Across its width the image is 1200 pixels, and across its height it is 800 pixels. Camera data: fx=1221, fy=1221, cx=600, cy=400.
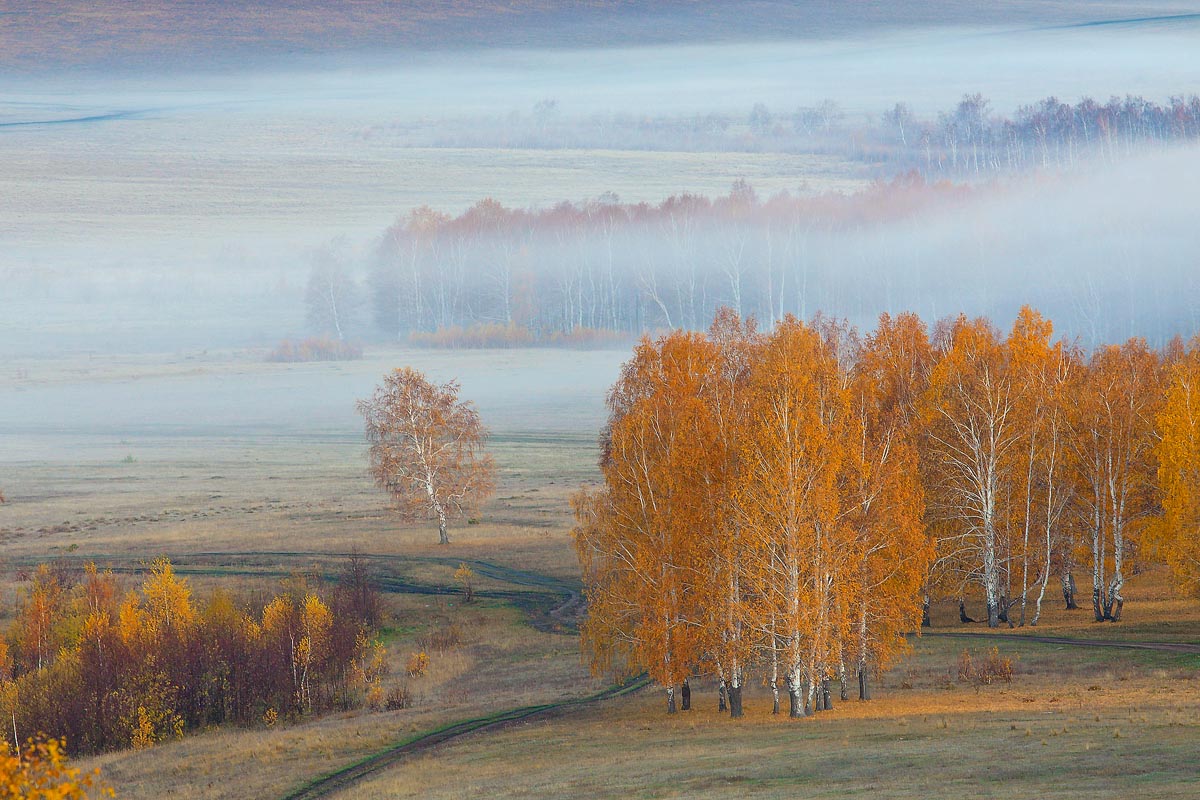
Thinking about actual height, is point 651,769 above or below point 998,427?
below

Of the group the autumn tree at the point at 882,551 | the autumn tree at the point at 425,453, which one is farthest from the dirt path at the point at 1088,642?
the autumn tree at the point at 425,453

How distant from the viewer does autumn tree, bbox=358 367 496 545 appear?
92625 millimetres

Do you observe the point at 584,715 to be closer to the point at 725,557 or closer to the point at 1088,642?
the point at 725,557

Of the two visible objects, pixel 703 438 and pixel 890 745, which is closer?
pixel 890 745

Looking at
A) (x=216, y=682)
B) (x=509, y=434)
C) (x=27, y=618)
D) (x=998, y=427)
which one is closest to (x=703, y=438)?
(x=998, y=427)

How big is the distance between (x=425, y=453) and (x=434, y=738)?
49.9 m

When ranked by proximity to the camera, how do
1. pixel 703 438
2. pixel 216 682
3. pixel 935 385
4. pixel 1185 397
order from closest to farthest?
pixel 703 438 < pixel 1185 397 < pixel 216 682 < pixel 935 385

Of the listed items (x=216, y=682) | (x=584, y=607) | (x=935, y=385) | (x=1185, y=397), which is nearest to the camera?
(x=1185, y=397)

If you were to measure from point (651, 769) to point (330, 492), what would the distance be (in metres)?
102

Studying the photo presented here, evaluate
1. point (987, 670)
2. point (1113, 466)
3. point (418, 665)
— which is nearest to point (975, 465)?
point (1113, 466)

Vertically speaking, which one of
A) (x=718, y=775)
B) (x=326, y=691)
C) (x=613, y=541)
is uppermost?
(x=613, y=541)

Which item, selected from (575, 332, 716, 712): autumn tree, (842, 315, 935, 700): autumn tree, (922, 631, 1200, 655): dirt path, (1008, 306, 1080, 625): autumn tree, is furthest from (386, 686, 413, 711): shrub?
(1008, 306, 1080, 625): autumn tree

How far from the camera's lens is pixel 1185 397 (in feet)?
190

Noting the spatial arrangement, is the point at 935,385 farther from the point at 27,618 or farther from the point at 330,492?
the point at 330,492
